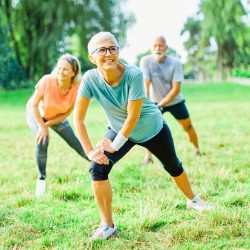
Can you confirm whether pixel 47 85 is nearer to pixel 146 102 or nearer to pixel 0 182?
pixel 0 182

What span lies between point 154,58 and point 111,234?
428 cm

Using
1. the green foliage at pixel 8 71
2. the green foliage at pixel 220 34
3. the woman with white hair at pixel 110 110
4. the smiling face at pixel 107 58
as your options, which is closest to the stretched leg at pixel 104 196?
the woman with white hair at pixel 110 110

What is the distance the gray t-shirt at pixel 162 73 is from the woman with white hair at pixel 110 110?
141 inches

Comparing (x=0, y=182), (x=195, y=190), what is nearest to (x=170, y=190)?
(x=195, y=190)

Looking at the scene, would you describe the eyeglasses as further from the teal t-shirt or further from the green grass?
the green grass

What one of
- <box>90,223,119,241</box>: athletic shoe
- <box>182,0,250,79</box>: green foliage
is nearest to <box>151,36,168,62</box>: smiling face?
→ <box>90,223,119,241</box>: athletic shoe

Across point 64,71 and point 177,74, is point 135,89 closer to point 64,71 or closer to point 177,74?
point 64,71

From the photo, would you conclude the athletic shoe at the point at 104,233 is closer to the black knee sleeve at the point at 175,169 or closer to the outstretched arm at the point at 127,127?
the outstretched arm at the point at 127,127

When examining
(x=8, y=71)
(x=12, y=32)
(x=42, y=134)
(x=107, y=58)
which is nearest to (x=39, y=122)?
(x=42, y=134)

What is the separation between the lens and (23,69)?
1500 inches

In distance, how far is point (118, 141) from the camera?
4.23 metres

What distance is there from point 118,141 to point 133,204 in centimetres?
126

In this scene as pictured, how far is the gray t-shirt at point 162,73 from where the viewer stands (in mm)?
7988

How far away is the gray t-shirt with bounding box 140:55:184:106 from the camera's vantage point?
26.2 ft
